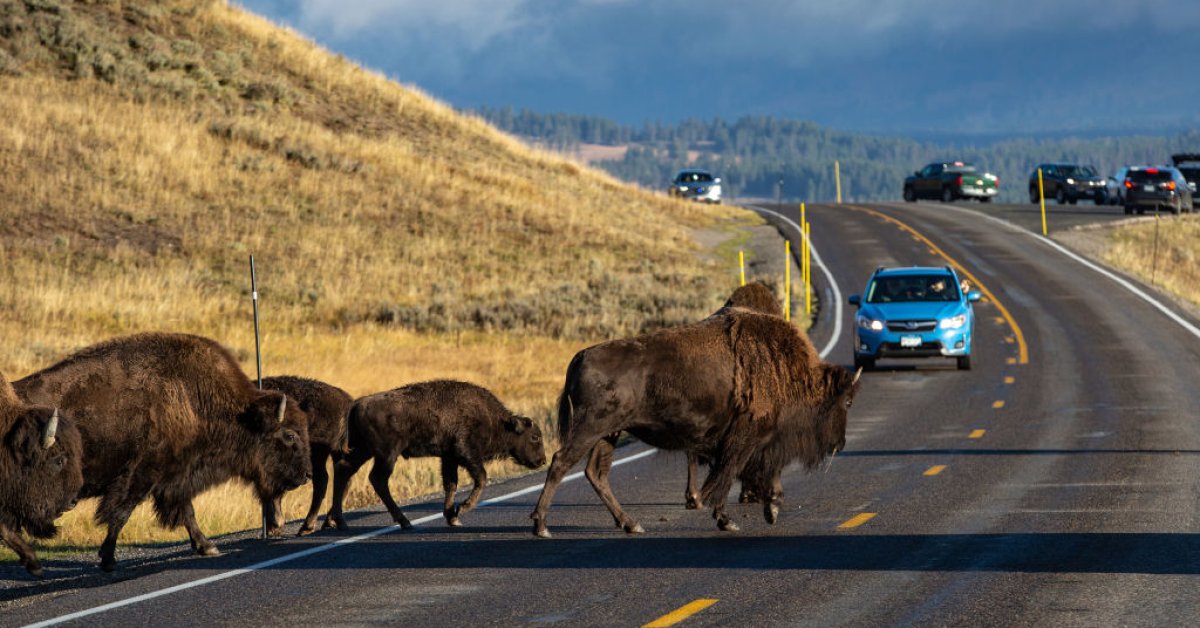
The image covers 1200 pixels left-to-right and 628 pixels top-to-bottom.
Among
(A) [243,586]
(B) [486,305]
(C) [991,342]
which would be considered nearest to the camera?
(A) [243,586]

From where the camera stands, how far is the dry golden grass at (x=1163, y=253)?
50.4m

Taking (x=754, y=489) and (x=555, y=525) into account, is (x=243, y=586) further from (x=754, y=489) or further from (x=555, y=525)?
(x=754, y=489)

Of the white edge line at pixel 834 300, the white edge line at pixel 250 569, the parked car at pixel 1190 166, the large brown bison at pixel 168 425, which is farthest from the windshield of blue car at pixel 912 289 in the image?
the parked car at pixel 1190 166

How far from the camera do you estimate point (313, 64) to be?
2908 inches

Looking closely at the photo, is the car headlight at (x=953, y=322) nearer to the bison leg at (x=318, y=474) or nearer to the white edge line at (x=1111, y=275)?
the white edge line at (x=1111, y=275)

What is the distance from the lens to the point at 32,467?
11.2 meters

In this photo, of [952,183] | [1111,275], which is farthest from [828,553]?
[952,183]

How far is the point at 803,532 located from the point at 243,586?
4477 mm

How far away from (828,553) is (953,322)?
1840 centimetres

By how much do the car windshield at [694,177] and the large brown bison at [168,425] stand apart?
224 feet

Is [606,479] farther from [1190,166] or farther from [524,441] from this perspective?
[1190,166]

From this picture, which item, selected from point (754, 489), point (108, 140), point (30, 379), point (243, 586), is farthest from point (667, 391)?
point (108, 140)

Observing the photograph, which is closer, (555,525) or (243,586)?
(243,586)

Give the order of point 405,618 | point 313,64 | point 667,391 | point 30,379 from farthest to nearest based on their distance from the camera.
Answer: point 313,64 → point 667,391 → point 30,379 → point 405,618
